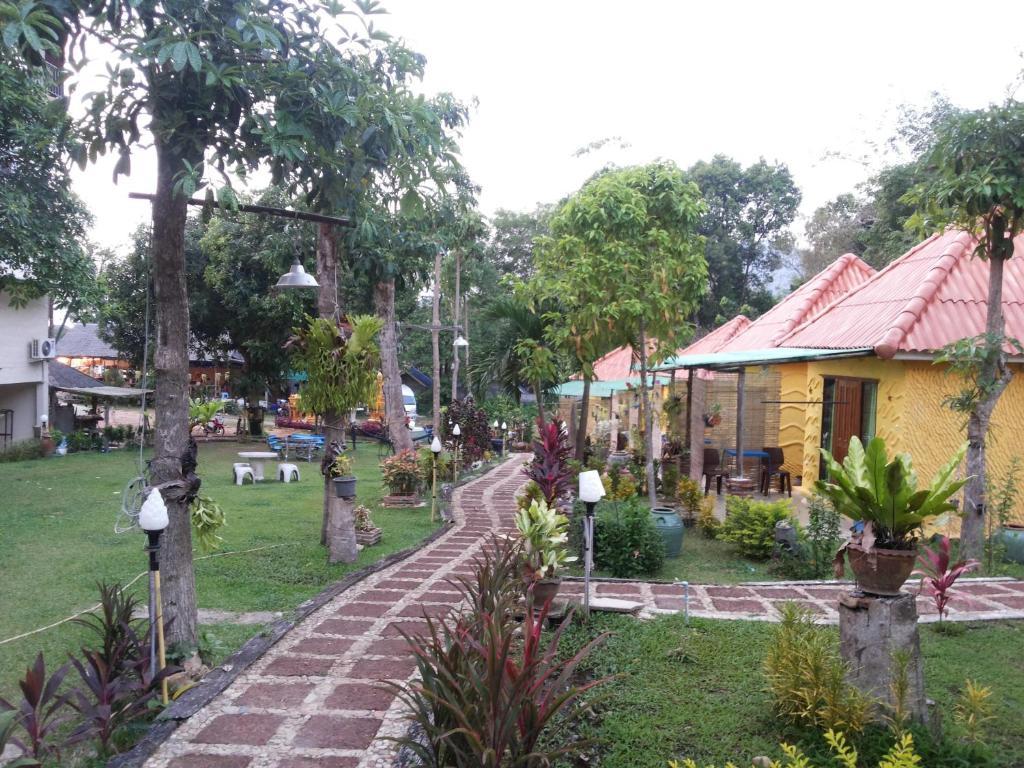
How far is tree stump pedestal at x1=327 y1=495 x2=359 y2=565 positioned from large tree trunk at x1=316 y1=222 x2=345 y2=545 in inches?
13.3

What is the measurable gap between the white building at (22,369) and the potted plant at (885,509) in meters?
19.6

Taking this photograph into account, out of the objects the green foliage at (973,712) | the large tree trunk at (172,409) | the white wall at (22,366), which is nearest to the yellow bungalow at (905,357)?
the green foliage at (973,712)

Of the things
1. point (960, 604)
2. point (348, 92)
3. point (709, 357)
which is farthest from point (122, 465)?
point (960, 604)

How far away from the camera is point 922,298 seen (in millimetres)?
9633

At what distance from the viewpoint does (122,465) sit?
1839 cm

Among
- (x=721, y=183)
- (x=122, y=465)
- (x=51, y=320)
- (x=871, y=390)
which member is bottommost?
(x=122, y=465)

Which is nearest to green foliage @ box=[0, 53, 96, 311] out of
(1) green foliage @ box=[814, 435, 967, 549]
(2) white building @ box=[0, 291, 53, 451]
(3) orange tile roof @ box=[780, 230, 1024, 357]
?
(2) white building @ box=[0, 291, 53, 451]

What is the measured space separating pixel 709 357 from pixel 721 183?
56.4ft

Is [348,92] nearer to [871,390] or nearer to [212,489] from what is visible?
[871,390]

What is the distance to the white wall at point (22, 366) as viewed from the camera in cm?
1845

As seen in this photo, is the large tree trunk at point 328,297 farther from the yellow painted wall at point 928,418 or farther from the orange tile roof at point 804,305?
the orange tile roof at point 804,305

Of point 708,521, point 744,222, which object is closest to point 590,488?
point 708,521

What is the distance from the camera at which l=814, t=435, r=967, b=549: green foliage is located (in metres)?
3.91

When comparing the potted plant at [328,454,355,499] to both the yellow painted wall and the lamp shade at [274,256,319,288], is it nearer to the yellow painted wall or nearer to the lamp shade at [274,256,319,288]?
the lamp shade at [274,256,319,288]
